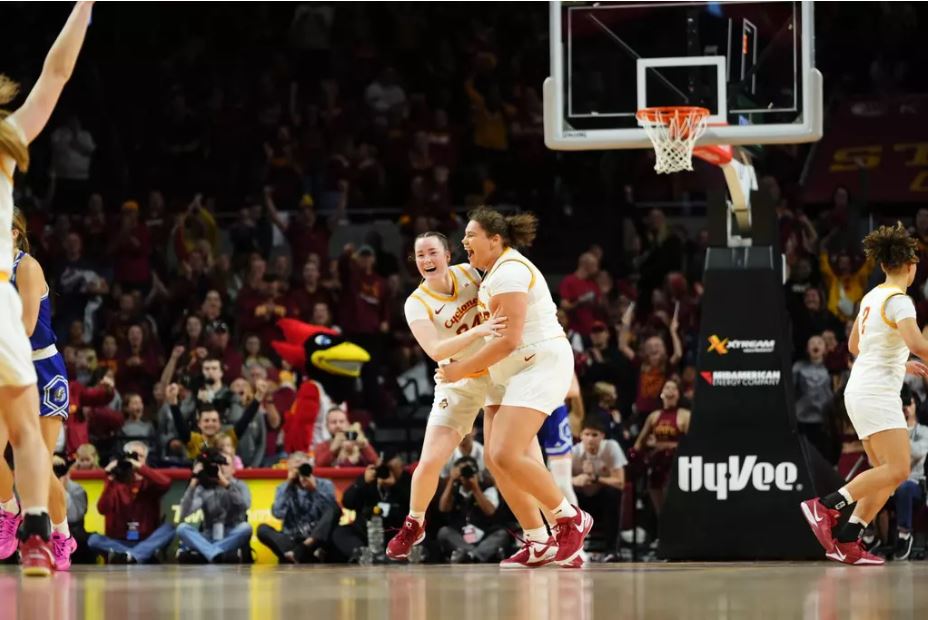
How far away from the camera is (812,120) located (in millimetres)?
11039

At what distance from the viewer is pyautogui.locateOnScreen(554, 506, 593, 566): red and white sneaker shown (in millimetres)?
9062

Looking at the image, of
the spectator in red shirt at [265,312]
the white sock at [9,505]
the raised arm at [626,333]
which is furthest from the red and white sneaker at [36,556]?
the spectator in red shirt at [265,312]

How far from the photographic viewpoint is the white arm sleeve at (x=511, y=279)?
875 cm

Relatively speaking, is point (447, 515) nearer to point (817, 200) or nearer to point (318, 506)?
point (318, 506)

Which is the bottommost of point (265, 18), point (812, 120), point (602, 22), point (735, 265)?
point (735, 265)

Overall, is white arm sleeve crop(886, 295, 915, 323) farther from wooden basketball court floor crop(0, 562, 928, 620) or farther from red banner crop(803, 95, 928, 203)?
red banner crop(803, 95, 928, 203)

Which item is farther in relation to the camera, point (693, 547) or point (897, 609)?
point (693, 547)

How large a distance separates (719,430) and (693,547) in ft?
2.92

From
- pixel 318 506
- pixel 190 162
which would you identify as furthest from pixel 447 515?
pixel 190 162

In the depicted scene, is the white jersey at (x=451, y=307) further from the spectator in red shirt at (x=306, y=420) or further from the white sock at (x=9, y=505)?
the spectator in red shirt at (x=306, y=420)

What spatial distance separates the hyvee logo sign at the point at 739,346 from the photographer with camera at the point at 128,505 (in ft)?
16.8

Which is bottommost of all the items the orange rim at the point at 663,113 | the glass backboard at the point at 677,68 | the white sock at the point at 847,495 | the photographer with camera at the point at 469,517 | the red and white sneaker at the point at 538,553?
the photographer with camera at the point at 469,517

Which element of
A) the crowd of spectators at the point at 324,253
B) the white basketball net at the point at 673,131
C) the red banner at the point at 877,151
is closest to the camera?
the white basketball net at the point at 673,131

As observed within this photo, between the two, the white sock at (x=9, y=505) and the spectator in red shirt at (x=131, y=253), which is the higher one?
the spectator in red shirt at (x=131, y=253)
